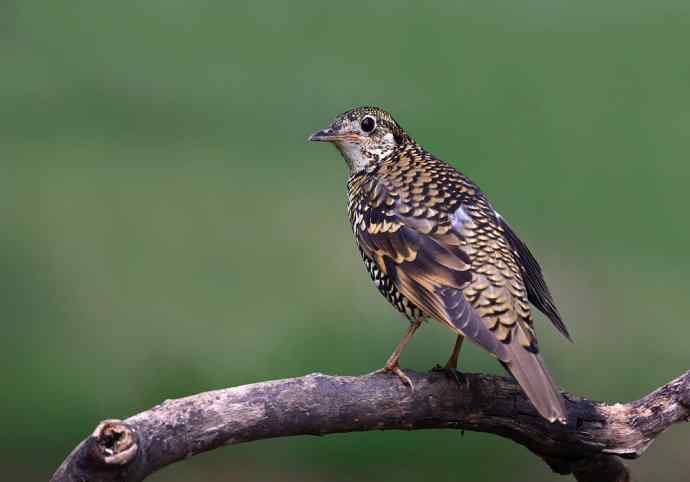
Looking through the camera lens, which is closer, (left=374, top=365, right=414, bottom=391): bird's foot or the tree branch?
the tree branch

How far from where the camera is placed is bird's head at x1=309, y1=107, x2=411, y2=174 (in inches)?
172

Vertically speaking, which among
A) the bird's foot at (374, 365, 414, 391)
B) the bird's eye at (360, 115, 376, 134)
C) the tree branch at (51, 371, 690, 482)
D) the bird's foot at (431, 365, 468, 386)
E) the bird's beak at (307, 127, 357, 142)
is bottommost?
the tree branch at (51, 371, 690, 482)

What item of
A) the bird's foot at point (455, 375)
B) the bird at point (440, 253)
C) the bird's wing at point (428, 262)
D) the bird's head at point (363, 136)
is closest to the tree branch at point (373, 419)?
the bird's foot at point (455, 375)

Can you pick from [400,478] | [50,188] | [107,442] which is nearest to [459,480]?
[400,478]

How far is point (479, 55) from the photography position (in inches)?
266

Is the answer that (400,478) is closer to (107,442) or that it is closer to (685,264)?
(685,264)

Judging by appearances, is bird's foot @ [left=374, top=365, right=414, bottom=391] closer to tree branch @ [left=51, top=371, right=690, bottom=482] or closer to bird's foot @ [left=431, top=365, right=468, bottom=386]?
tree branch @ [left=51, top=371, right=690, bottom=482]

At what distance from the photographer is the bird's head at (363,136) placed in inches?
172

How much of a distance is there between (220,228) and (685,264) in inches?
102

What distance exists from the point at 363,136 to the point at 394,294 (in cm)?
78

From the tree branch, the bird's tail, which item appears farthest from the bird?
the tree branch

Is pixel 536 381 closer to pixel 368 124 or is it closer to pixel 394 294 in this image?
pixel 394 294

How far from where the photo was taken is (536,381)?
11.1 ft

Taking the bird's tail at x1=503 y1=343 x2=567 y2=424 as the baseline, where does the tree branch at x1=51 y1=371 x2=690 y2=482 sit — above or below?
below
